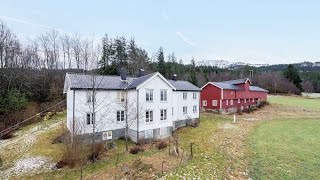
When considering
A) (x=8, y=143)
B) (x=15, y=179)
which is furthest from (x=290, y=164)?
(x=8, y=143)

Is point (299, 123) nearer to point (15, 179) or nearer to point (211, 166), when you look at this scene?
point (211, 166)

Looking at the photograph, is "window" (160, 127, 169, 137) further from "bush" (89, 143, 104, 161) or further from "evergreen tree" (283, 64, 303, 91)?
"evergreen tree" (283, 64, 303, 91)

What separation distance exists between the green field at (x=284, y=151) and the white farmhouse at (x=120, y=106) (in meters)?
12.3

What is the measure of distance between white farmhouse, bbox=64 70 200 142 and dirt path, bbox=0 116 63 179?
187 inches

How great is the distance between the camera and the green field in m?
18.1

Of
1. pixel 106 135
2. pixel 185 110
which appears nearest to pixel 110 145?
pixel 106 135

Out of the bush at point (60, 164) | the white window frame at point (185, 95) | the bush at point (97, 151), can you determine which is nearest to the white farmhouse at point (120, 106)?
the bush at point (97, 151)

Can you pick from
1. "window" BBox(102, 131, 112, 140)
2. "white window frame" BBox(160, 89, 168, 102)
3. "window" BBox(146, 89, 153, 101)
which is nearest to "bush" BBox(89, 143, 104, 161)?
"window" BBox(102, 131, 112, 140)

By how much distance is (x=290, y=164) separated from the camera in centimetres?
1986

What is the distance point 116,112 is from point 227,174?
17.4 meters

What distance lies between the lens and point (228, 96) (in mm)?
52562

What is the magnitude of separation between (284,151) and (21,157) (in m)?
27.3

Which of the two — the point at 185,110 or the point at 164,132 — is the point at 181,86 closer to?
the point at 185,110

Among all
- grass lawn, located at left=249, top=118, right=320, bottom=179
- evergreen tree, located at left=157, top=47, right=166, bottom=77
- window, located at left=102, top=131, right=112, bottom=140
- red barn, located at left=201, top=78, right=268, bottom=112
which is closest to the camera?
grass lawn, located at left=249, top=118, right=320, bottom=179
